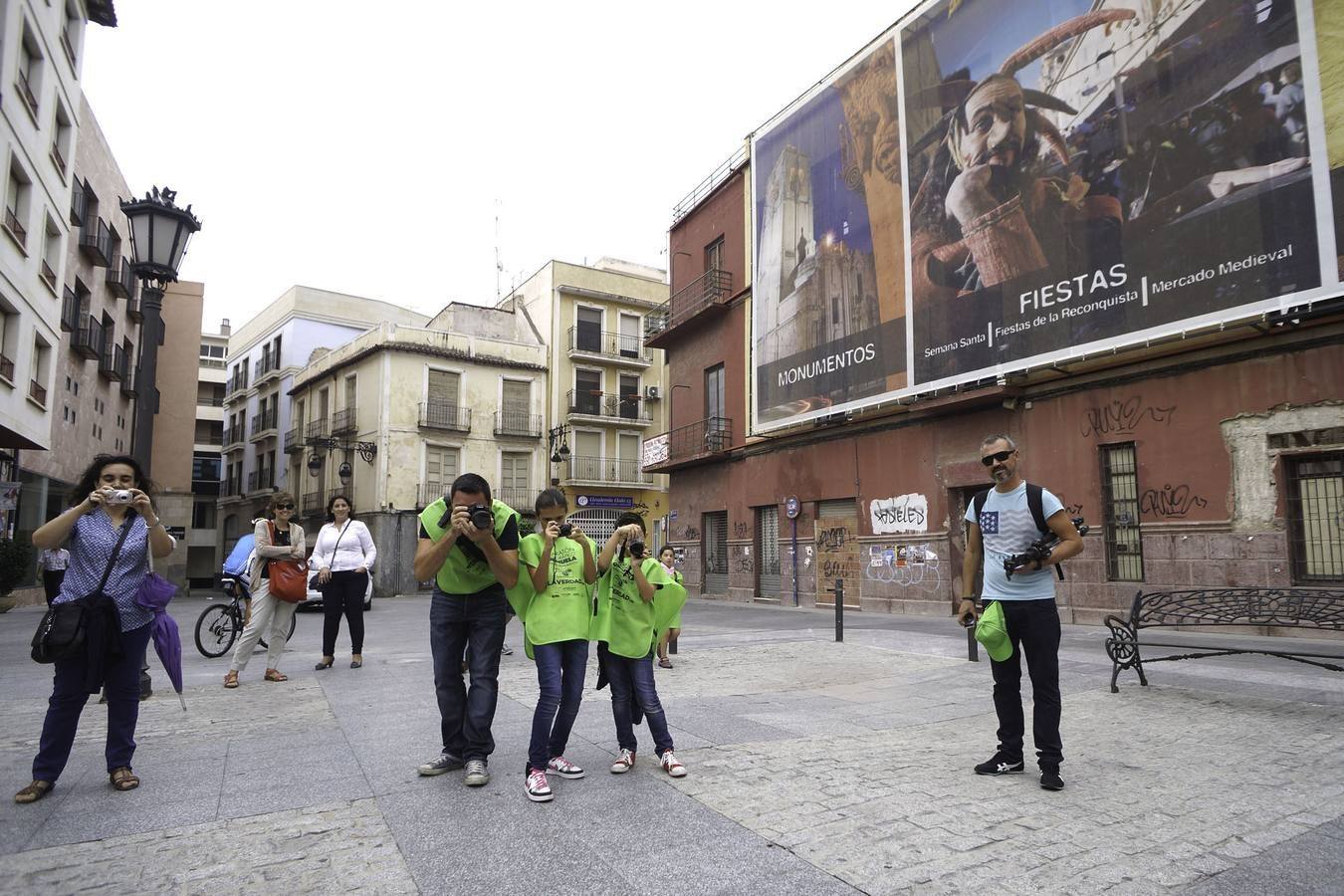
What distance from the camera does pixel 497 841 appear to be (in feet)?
11.1

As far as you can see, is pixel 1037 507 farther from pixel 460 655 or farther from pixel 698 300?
pixel 698 300

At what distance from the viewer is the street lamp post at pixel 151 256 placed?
7.04 m

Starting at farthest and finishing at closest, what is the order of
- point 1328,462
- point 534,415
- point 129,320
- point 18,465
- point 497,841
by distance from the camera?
point 534,415 → point 129,320 → point 18,465 → point 1328,462 → point 497,841

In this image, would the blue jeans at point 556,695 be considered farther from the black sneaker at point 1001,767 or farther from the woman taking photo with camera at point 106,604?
the black sneaker at point 1001,767

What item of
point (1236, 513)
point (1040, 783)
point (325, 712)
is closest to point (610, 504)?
point (1236, 513)

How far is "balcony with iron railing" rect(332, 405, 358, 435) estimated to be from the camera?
33812 millimetres

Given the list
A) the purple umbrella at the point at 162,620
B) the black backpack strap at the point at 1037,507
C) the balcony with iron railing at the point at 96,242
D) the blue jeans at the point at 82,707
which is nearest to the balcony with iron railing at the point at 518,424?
the balcony with iron railing at the point at 96,242

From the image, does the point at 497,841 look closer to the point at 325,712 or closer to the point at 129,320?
the point at 325,712

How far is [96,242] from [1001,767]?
25581 millimetres

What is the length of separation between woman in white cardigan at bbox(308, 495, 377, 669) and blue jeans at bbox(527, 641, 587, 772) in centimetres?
427

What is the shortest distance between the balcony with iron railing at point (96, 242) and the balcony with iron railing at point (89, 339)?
1557 millimetres

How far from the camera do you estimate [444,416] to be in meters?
33.7

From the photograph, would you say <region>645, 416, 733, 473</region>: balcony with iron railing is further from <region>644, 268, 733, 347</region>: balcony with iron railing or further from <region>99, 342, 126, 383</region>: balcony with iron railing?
<region>99, 342, 126, 383</region>: balcony with iron railing

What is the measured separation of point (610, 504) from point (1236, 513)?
27406mm
